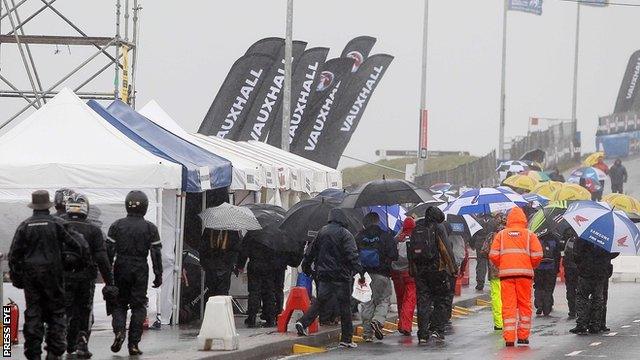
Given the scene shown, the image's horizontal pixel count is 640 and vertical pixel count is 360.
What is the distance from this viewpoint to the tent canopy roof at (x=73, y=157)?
767 inches

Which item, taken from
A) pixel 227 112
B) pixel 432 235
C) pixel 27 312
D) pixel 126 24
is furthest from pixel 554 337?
pixel 227 112

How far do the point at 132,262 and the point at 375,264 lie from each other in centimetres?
486

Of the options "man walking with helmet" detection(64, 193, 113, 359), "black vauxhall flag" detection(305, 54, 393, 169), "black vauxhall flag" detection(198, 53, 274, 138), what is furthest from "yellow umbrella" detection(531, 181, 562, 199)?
"man walking with helmet" detection(64, 193, 113, 359)

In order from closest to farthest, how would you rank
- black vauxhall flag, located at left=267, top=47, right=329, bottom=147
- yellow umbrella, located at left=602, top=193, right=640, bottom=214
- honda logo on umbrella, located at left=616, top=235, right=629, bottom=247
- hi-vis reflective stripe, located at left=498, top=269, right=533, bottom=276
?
1. hi-vis reflective stripe, located at left=498, top=269, right=533, bottom=276
2. honda logo on umbrella, located at left=616, top=235, right=629, bottom=247
3. yellow umbrella, located at left=602, top=193, right=640, bottom=214
4. black vauxhall flag, located at left=267, top=47, right=329, bottom=147

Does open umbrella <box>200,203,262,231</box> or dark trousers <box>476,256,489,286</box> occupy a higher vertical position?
open umbrella <box>200,203,262,231</box>

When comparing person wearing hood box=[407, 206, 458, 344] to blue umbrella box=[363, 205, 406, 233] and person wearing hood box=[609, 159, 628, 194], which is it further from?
person wearing hood box=[609, 159, 628, 194]

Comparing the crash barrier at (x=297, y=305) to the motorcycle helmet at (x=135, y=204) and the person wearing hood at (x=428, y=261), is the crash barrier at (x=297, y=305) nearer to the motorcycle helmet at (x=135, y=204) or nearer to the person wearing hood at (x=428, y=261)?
the person wearing hood at (x=428, y=261)

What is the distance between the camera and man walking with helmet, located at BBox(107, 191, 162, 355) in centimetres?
1644

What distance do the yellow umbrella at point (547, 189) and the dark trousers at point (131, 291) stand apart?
64.8 feet

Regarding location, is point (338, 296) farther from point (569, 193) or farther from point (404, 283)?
point (569, 193)

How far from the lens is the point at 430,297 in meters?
20.3

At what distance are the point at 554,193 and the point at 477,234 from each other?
199 inches

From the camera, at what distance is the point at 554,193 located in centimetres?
3497

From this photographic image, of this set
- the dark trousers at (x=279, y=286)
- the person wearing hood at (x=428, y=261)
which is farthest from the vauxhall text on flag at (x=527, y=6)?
the person wearing hood at (x=428, y=261)
